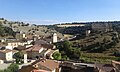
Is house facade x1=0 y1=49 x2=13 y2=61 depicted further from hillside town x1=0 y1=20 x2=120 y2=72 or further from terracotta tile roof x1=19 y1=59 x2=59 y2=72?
terracotta tile roof x1=19 y1=59 x2=59 y2=72

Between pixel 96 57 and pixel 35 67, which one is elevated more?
pixel 35 67

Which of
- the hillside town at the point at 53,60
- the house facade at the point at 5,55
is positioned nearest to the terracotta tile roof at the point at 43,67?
the hillside town at the point at 53,60

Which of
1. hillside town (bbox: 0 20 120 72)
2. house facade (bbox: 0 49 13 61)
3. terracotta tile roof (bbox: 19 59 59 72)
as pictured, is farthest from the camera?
house facade (bbox: 0 49 13 61)

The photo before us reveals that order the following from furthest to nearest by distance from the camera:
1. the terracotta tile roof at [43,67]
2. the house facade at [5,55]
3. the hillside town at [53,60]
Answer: the house facade at [5,55]
the hillside town at [53,60]
the terracotta tile roof at [43,67]

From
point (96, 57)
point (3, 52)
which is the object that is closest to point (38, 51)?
point (3, 52)

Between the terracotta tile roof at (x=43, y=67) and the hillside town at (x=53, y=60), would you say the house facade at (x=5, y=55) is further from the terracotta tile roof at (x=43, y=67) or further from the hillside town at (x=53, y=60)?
the terracotta tile roof at (x=43, y=67)

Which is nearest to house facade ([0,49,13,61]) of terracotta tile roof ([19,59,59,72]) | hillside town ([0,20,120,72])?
hillside town ([0,20,120,72])

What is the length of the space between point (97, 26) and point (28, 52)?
76.4m

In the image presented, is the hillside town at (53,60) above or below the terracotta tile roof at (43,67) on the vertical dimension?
below

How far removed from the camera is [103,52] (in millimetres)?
77188

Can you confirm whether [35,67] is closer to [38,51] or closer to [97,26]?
[38,51]

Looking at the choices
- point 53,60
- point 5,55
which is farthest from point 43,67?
point 5,55

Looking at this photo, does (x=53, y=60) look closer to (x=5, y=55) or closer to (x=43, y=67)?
(x=43, y=67)

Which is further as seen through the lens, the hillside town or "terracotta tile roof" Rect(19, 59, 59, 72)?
the hillside town
